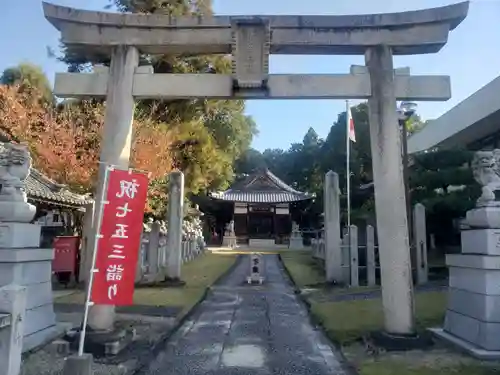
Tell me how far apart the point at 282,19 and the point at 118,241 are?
4.41 m

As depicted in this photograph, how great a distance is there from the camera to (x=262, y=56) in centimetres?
700

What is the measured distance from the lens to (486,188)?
6270 mm

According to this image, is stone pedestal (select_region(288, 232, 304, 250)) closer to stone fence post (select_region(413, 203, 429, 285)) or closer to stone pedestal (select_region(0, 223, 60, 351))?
stone fence post (select_region(413, 203, 429, 285))

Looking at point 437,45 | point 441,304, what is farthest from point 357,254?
point 437,45

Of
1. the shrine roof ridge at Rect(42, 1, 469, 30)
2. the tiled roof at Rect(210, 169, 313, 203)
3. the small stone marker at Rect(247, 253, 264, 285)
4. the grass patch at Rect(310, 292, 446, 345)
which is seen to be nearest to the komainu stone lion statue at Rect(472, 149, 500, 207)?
the shrine roof ridge at Rect(42, 1, 469, 30)

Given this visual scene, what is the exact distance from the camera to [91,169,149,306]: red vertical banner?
543 centimetres

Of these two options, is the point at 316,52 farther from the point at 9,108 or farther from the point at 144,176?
the point at 9,108

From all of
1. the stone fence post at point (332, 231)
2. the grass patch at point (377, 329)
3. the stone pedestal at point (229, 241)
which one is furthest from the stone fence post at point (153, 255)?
the stone pedestal at point (229, 241)

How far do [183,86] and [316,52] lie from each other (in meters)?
2.37

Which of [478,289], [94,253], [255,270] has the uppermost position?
[94,253]

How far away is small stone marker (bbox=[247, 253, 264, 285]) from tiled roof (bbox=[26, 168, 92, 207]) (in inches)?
238

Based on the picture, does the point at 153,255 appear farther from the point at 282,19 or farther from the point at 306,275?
the point at 282,19

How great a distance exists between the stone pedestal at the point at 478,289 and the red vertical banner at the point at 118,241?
4695 mm

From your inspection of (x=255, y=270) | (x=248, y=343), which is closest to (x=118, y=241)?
(x=248, y=343)
